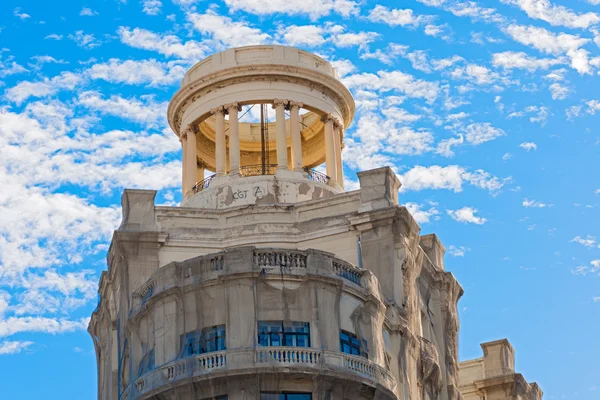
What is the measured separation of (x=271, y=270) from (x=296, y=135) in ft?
57.0

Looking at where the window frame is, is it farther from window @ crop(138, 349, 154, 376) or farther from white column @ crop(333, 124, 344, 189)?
white column @ crop(333, 124, 344, 189)

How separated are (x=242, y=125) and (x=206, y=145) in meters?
2.62

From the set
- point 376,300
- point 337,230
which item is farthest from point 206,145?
point 376,300

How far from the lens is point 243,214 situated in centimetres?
8369

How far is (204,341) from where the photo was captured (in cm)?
7288

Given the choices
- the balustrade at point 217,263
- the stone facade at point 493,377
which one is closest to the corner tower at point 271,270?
the balustrade at point 217,263

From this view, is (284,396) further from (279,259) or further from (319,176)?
(319,176)

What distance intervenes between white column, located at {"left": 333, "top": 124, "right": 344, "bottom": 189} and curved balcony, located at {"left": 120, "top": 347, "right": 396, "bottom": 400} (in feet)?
65.2

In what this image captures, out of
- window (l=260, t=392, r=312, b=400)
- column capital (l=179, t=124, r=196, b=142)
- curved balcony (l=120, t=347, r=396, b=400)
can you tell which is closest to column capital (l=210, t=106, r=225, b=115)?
column capital (l=179, t=124, r=196, b=142)

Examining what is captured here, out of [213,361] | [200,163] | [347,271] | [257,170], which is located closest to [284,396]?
[213,361]

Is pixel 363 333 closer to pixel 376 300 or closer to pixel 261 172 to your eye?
pixel 376 300

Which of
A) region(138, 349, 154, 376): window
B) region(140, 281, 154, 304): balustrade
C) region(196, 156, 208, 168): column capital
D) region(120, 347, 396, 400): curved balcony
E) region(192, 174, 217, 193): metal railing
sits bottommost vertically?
region(120, 347, 396, 400): curved balcony

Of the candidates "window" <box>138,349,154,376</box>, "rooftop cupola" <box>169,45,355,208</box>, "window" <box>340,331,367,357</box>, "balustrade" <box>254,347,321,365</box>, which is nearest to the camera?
"balustrade" <box>254,347,321,365</box>

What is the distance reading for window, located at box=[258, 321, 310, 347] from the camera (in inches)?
2842
